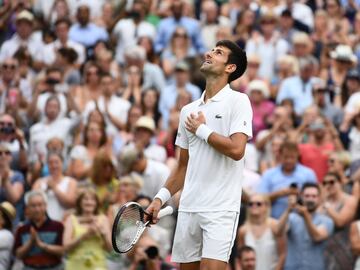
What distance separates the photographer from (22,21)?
20.9m

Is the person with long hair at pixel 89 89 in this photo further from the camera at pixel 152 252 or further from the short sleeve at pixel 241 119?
the short sleeve at pixel 241 119

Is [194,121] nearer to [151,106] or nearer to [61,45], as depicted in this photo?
[151,106]

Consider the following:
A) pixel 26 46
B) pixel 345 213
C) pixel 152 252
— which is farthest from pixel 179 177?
pixel 26 46

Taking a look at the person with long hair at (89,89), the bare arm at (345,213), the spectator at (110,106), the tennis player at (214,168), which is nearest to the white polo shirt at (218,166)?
the tennis player at (214,168)

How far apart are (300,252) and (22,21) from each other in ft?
26.7

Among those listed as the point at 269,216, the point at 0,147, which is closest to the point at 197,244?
the point at 269,216

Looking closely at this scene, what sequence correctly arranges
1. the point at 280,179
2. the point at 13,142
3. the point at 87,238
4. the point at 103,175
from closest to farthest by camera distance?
the point at 87,238, the point at 103,175, the point at 280,179, the point at 13,142

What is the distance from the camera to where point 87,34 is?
21.3 meters

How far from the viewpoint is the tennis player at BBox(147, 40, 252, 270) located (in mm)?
9930

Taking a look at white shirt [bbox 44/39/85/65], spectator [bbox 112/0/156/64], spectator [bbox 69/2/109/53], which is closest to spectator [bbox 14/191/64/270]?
white shirt [bbox 44/39/85/65]

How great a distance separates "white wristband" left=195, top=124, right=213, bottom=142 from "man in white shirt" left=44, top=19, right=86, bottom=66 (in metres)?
10.7

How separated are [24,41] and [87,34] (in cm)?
107

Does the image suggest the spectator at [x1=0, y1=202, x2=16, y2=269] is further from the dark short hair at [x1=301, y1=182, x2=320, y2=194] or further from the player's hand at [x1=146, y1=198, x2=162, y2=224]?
the player's hand at [x1=146, y1=198, x2=162, y2=224]

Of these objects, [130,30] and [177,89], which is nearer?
[177,89]
